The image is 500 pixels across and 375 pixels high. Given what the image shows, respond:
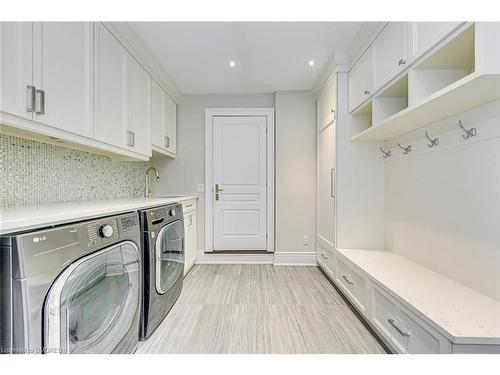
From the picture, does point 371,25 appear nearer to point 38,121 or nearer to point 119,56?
point 119,56

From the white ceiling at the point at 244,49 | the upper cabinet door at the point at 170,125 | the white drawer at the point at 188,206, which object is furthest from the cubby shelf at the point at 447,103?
the upper cabinet door at the point at 170,125

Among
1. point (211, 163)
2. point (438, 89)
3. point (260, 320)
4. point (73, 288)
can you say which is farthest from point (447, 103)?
point (211, 163)

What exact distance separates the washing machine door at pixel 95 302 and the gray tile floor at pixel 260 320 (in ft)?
1.41

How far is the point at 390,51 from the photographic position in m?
1.86

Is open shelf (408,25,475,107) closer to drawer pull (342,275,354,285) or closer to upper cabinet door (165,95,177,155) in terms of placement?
drawer pull (342,275,354,285)

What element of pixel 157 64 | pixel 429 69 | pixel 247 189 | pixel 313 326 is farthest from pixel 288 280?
pixel 157 64

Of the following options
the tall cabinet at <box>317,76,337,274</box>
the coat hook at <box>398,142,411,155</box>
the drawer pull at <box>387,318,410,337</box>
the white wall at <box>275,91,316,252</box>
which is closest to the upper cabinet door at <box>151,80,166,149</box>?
the white wall at <box>275,91,316,252</box>

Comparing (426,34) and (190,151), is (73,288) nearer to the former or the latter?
(426,34)

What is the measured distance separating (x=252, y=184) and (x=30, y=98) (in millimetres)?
2772

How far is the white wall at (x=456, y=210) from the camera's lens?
141 centimetres

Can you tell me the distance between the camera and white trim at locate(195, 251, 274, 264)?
12.1 ft

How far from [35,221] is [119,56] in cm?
166

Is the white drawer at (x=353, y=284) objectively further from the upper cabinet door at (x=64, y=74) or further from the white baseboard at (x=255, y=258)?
the upper cabinet door at (x=64, y=74)

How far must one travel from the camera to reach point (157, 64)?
2783mm
